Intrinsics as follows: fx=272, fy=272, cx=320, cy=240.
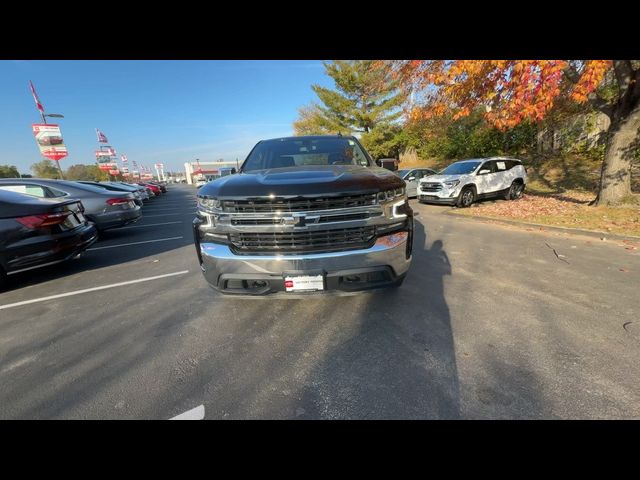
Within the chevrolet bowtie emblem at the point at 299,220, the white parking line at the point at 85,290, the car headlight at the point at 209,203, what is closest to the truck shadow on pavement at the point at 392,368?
the chevrolet bowtie emblem at the point at 299,220

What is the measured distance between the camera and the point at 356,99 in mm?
27391

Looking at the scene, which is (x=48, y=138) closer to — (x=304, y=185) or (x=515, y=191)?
(x=304, y=185)

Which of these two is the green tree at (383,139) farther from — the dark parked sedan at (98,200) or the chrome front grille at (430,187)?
the dark parked sedan at (98,200)

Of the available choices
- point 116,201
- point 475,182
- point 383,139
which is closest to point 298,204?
point 116,201

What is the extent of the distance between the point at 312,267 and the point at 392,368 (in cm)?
100

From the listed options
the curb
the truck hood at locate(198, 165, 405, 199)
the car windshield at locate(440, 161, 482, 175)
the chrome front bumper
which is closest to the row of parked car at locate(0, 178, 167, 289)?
the truck hood at locate(198, 165, 405, 199)

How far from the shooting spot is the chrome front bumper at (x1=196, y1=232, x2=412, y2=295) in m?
2.28

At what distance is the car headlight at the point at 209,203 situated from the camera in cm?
245

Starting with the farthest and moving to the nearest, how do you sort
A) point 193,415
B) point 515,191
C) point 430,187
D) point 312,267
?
point 515,191 → point 430,187 → point 312,267 → point 193,415

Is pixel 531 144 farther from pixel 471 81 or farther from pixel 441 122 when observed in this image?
pixel 471 81

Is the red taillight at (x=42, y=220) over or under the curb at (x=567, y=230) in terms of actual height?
over

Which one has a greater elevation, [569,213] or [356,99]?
[356,99]

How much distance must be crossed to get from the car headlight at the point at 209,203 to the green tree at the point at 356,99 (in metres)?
26.4
